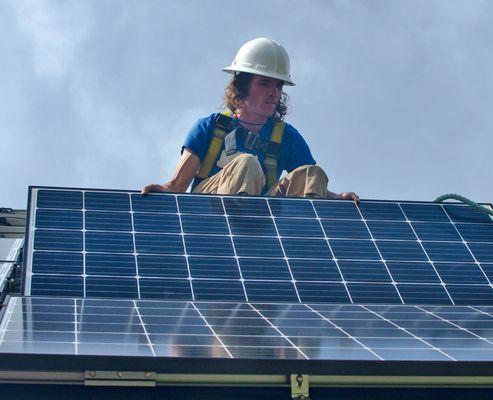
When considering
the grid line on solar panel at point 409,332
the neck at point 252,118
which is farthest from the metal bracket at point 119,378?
the neck at point 252,118

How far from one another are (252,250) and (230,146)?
2406mm

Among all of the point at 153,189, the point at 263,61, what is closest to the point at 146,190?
the point at 153,189

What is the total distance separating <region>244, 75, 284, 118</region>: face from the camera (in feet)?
44.6

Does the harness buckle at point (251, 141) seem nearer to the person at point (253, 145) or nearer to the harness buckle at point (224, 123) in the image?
the person at point (253, 145)

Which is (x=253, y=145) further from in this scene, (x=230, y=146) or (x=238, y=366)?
(x=238, y=366)

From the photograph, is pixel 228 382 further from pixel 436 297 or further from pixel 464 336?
pixel 436 297

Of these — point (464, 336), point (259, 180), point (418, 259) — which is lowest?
point (464, 336)

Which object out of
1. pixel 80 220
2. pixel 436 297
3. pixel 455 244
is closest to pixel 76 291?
pixel 80 220

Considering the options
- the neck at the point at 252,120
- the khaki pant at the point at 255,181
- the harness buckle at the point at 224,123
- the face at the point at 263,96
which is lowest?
the khaki pant at the point at 255,181

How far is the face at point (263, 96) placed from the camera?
1359 cm

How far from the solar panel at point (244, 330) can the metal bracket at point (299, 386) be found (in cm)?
13

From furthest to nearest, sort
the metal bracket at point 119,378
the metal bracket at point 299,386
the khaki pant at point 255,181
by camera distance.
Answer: the khaki pant at point 255,181, the metal bracket at point 299,386, the metal bracket at point 119,378

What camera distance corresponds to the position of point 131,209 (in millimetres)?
11539

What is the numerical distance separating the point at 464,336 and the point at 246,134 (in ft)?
16.3
